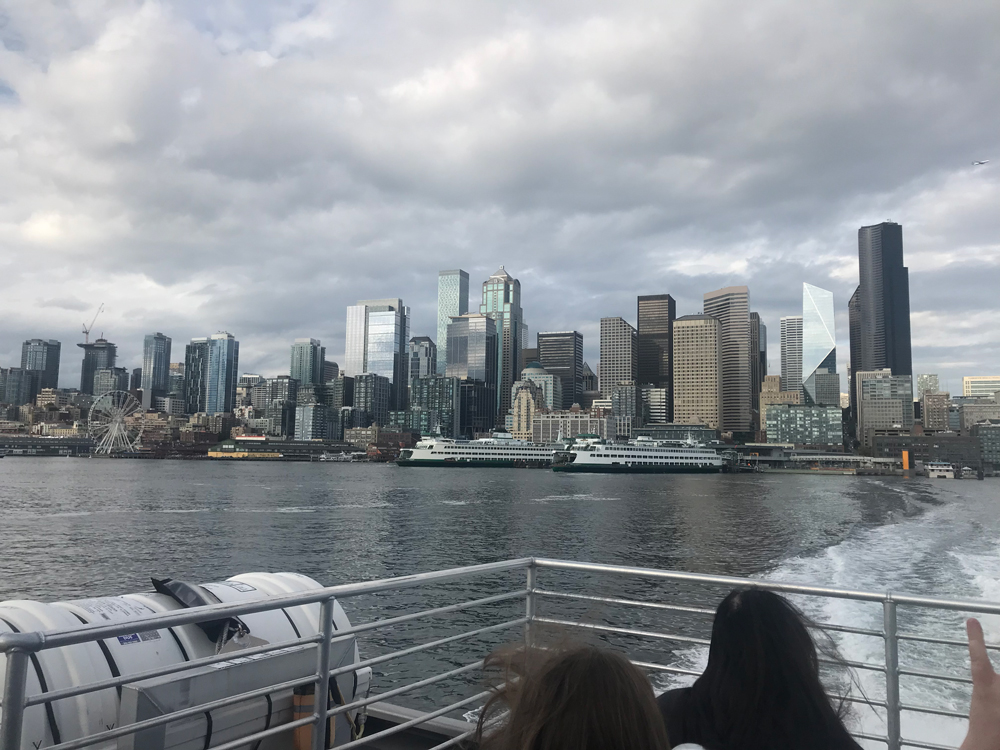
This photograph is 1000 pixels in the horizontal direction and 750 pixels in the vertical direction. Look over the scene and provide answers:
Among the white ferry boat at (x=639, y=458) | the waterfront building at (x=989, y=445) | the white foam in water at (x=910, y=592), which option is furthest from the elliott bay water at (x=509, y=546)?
the waterfront building at (x=989, y=445)

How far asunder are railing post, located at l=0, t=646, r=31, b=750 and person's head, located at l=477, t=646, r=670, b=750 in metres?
1.68

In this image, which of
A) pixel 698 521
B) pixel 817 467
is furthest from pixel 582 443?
pixel 698 521

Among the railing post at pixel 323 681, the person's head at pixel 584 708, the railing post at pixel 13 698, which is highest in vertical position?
the person's head at pixel 584 708

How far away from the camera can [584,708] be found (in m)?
1.42

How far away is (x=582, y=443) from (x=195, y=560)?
102 m

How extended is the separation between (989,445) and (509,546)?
177m

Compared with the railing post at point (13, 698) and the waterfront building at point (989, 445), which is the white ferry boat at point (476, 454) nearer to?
the waterfront building at point (989, 445)

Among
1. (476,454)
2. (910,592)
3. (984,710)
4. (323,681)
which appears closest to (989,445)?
(476,454)

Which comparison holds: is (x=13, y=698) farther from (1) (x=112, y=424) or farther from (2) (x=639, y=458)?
(1) (x=112, y=424)

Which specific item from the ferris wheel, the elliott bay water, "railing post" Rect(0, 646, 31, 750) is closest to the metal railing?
"railing post" Rect(0, 646, 31, 750)

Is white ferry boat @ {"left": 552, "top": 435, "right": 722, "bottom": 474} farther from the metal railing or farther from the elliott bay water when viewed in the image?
the metal railing

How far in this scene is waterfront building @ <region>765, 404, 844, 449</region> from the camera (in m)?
192

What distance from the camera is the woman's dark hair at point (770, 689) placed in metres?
2.29

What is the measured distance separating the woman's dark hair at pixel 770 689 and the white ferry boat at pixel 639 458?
117669 mm
